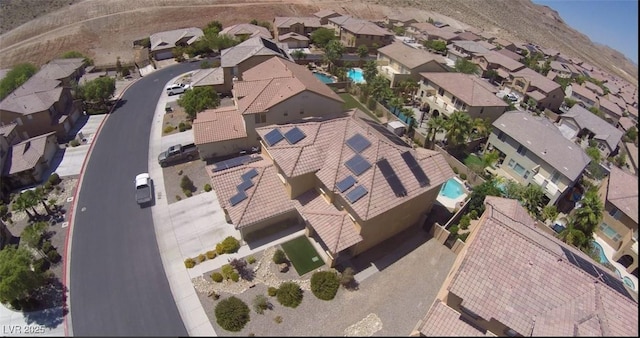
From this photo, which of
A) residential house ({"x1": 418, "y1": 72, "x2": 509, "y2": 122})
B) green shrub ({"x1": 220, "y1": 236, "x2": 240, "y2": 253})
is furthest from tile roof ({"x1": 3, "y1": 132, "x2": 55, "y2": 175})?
residential house ({"x1": 418, "y1": 72, "x2": 509, "y2": 122})

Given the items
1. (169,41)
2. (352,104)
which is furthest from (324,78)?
(169,41)

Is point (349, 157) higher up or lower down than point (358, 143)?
lower down

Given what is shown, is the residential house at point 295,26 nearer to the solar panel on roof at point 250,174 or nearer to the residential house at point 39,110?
the residential house at point 39,110

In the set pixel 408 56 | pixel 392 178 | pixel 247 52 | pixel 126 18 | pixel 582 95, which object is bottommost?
pixel 126 18

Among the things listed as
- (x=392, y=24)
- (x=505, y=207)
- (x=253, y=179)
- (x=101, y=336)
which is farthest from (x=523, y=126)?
(x=392, y=24)

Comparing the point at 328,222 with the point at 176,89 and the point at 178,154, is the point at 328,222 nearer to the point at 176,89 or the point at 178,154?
the point at 178,154

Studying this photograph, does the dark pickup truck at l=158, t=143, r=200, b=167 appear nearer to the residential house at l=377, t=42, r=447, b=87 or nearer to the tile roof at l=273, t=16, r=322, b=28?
the residential house at l=377, t=42, r=447, b=87

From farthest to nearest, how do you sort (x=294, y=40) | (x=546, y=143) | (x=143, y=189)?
(x=294, y=40) < (x=546, y=143) < (x=143, y=189)

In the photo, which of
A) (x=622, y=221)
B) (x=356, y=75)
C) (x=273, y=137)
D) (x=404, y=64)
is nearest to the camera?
(x=273, y=137)
